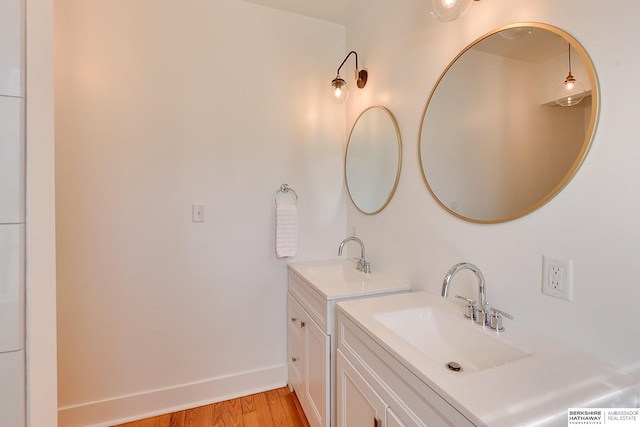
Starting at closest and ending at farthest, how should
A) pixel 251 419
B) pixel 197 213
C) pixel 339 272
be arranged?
pixel 251 419
pixel 197 213
pixel 339 272

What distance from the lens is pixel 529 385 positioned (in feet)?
2.29

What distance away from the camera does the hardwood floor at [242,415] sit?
5.63 feet

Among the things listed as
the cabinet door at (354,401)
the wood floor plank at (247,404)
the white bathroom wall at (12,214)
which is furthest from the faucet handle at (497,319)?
the wood floor plank at (247,404)

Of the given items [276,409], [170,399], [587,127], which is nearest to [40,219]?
[587,127]

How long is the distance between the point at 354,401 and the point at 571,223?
38.7 inches

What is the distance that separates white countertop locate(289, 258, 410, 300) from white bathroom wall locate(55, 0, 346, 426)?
0.16m

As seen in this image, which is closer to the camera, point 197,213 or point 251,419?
point 251,419

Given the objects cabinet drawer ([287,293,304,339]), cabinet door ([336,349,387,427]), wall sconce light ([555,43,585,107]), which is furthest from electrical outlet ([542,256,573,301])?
cabinet drawer ([287,293,304,339])

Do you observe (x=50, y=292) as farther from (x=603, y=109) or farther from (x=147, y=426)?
(x=603, y=109)

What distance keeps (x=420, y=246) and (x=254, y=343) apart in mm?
1356

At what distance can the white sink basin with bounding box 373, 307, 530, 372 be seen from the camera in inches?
36.9

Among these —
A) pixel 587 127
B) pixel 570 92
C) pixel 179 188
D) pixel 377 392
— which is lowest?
pixel 377 392

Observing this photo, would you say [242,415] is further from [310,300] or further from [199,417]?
[310,300]

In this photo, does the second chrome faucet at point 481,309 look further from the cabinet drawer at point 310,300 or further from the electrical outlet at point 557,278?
the cabinet drawer at point 310,300
